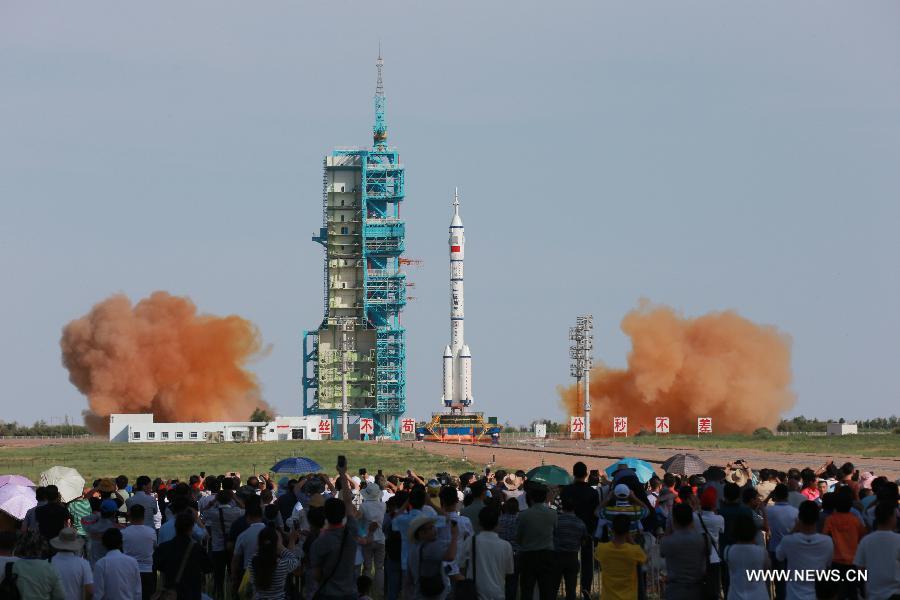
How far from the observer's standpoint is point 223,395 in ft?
423

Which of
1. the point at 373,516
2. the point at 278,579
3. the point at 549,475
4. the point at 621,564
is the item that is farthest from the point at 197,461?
the point at 621,564

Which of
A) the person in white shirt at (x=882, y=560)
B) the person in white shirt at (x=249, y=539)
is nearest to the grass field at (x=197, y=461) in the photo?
the person in white shirt at (x=249, y=539)

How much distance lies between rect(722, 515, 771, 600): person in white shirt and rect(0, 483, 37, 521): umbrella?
9361 millimetres

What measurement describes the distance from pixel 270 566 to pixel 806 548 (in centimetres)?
504

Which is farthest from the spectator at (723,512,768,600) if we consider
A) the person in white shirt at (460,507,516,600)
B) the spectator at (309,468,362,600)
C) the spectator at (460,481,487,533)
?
the spectator at (460,481,487,533)

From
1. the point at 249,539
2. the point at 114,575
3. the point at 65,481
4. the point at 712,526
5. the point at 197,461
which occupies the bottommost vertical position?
the point at 197,461

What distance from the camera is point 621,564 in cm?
1388

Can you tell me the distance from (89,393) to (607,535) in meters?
115

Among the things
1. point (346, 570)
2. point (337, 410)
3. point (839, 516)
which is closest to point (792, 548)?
point (839, 516)

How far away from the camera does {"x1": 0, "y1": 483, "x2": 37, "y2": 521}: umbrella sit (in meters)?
18.3

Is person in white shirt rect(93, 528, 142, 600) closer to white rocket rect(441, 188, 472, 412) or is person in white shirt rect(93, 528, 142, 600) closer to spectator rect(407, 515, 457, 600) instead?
spectator rect(407, 515, 457, 600)

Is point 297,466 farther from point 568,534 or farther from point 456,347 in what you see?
point 456,347

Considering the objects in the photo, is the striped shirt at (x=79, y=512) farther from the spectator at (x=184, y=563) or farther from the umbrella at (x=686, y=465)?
the umbrella at (x=686, y=465)

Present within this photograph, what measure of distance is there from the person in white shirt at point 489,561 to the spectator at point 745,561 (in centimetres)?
223
